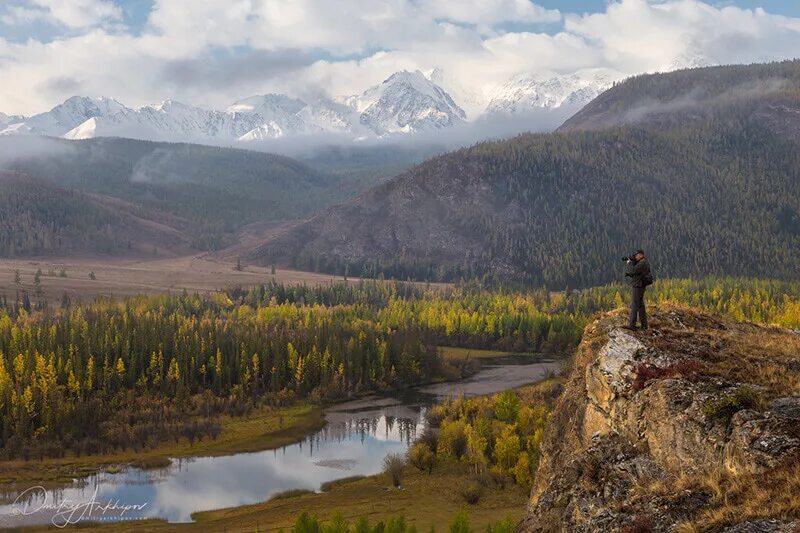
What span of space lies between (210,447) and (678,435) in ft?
398

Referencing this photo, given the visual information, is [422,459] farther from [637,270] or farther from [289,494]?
[637,270]

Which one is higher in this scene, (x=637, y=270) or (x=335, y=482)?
(x=637, y=270)

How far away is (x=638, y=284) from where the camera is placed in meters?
35.2

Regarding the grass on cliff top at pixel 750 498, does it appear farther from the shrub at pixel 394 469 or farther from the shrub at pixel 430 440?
the shrub at pixel 430 440

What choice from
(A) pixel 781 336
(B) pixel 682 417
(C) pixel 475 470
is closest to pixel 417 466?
(C) pixel 475 470

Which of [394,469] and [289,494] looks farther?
[394,469]

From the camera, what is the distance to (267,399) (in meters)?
166

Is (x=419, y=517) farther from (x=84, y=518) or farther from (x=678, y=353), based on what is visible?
(x=678, y=353)


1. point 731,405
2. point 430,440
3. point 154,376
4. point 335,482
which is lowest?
point 335,482

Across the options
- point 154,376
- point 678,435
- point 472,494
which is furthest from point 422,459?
point 678,435

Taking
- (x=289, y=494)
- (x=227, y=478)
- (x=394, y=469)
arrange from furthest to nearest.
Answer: (x=227, y=478) < (x=394, y=469) < (x=289, y=494)

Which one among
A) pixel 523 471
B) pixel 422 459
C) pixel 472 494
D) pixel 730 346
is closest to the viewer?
pixel 730 346

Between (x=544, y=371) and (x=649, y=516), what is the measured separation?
17091 cm
